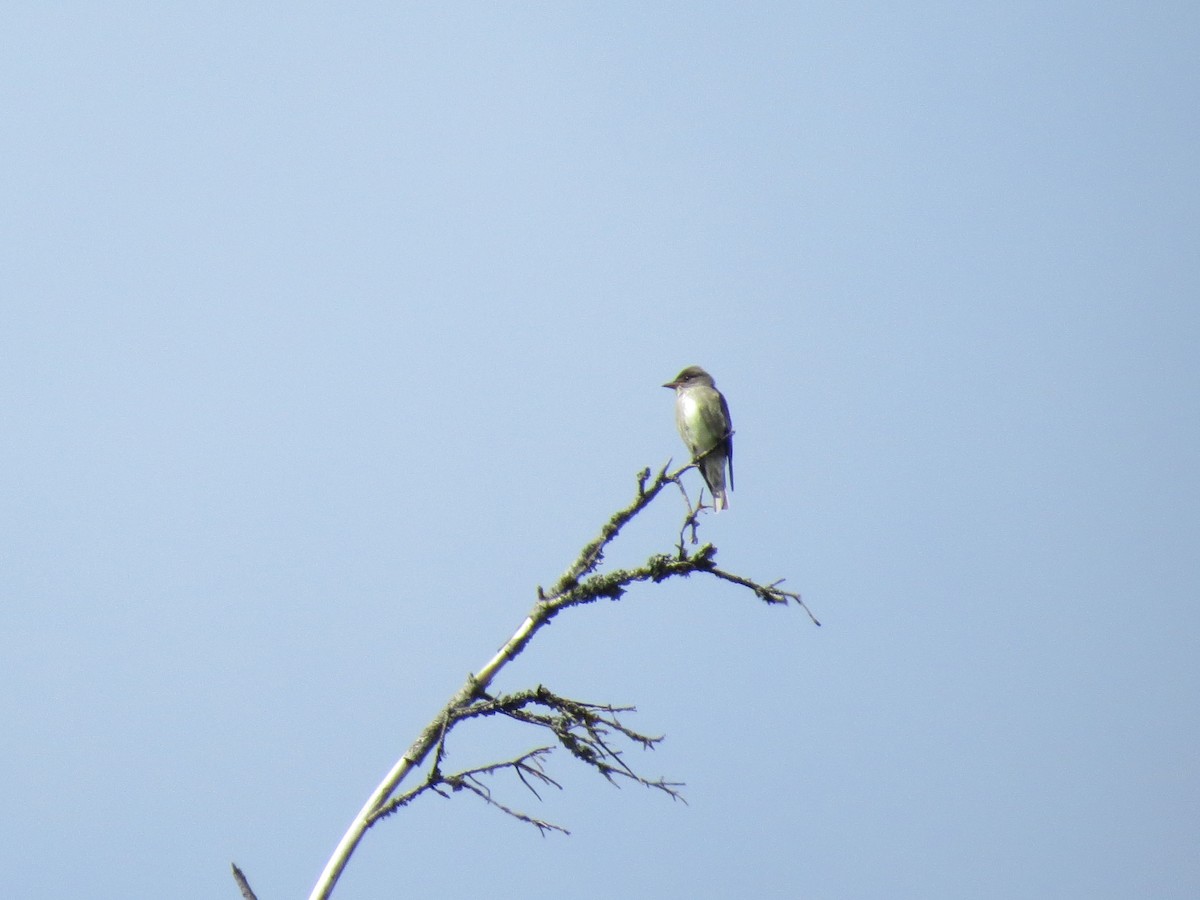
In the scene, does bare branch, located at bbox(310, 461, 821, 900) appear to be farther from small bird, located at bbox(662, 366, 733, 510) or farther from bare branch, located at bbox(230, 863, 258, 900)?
small bird, located at bbox(662, 366, 733, 510)

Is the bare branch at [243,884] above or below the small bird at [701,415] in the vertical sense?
below

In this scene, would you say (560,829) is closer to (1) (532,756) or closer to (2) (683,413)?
(1) (532,756)

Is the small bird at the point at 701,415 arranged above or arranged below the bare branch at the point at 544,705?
above

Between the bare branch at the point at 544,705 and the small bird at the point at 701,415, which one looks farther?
the small bird at the point at 701,415

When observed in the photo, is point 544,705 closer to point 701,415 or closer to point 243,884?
point 243,884

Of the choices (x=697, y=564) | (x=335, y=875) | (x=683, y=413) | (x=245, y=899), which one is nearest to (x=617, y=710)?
(x=697, y=564)

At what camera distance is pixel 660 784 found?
6391 millimetres

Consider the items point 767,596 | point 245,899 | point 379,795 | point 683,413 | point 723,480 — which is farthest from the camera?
point 683,413

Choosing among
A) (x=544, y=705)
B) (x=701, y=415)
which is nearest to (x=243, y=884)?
(x=544, y=705)

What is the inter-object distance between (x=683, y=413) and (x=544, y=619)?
288 inches

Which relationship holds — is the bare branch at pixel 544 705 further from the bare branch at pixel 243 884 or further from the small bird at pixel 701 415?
the small bird at pixel 701 415

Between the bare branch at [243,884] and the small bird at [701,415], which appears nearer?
the bare branch at [243,884]

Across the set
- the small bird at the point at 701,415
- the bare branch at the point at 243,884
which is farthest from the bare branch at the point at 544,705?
the small bird at the point at 701,415

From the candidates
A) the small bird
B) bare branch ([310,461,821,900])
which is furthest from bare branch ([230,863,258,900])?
the small bird
